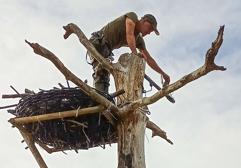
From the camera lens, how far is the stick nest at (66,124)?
17.6 feet

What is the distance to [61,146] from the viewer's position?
19.4 ft

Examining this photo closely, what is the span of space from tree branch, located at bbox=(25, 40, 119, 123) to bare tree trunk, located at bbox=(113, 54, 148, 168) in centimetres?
23

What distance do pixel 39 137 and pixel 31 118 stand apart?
1.46 ft

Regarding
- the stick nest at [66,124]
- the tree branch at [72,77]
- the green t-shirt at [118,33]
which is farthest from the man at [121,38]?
the tree branch at [72,77]

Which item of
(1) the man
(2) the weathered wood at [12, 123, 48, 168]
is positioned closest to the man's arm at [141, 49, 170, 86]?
(1) the man

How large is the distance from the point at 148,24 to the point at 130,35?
0.29 meters

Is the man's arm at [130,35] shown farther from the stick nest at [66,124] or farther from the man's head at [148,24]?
the stick nest at [66,124]

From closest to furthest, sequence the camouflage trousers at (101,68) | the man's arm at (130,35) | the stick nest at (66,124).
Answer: the stick nest at (66,124), the man's arm at (130,35), the camouflage trousers at (101,68)

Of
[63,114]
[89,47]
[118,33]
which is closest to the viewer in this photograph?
[63,114]

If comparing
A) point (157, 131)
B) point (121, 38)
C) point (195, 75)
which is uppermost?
point (121, 38)

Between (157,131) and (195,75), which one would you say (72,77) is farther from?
(157,131)

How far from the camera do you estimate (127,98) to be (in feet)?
18.4

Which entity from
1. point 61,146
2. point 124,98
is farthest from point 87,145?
point 124,98

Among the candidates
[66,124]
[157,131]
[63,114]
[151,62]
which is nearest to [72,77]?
[63,114]
